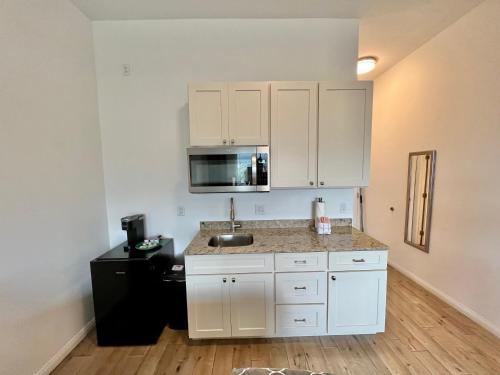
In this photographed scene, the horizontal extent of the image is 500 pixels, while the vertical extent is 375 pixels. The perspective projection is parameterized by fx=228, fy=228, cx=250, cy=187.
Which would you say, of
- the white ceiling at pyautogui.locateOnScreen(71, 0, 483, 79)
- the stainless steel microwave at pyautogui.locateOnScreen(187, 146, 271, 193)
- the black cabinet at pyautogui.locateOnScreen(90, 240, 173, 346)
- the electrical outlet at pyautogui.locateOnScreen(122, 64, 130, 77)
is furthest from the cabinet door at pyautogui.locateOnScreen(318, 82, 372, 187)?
the electrical outlet at pyautogui.locateOnScreen(122, 64, 130, 77)

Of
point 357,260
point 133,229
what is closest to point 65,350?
point 133,229

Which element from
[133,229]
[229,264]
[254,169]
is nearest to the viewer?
[229,264]

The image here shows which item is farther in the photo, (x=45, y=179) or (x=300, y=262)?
(x=300, y=262)

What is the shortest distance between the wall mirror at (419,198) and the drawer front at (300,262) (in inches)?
75.0

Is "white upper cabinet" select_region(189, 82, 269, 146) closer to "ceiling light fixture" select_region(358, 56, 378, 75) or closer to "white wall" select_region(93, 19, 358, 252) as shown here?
"white wall" select_region(93, 19, 358, 252)

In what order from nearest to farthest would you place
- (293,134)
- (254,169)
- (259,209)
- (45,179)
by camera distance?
(45,179)
(254,169)
(293,134)
(259,209)

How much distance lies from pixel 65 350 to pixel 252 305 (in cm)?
160

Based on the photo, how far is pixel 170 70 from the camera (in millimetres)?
2396

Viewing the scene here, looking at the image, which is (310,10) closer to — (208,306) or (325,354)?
(208,306)

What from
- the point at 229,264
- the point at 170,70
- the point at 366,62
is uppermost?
the point at 366,62

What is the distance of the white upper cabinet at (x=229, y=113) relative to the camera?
2070 mm

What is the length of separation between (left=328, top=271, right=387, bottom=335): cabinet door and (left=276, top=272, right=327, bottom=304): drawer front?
8cm

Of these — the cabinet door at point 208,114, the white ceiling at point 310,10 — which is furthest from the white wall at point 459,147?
the cabinet door at point 208,114

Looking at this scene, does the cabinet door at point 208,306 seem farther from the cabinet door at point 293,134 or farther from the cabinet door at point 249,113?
the cabinet door at point 249,113
